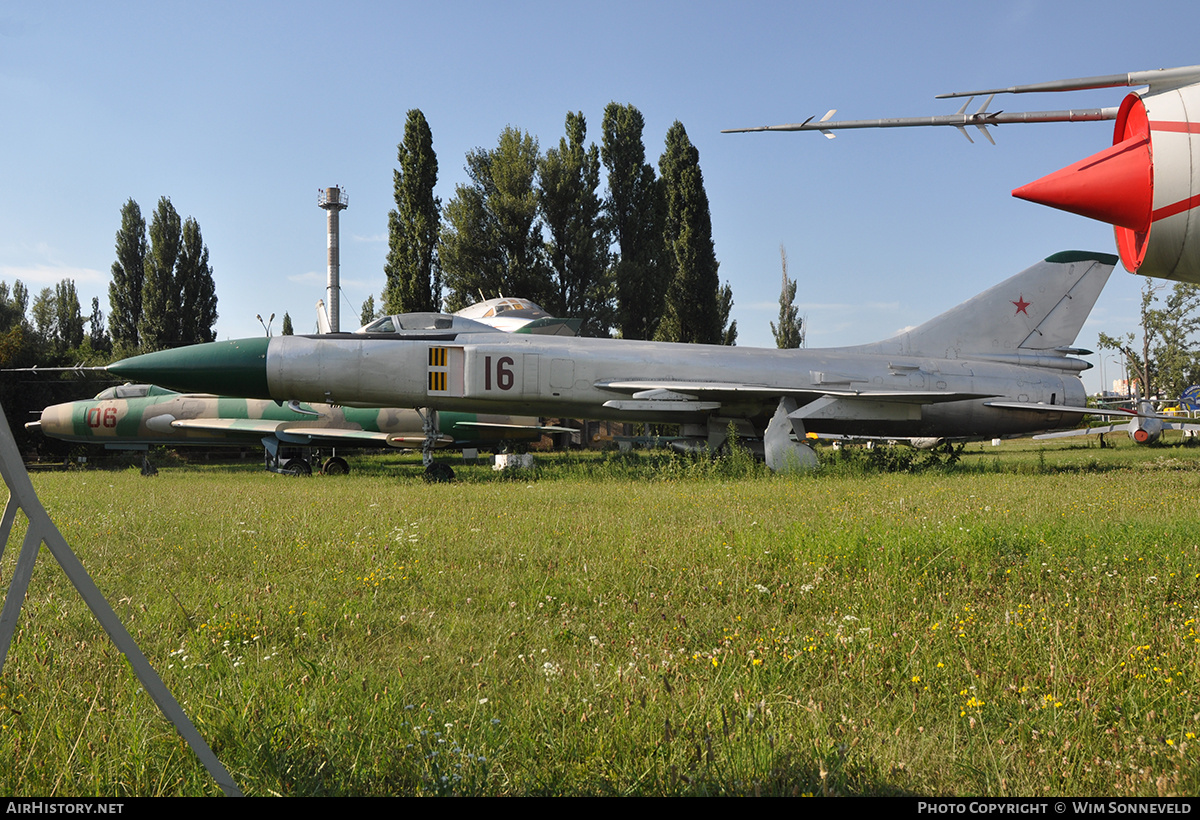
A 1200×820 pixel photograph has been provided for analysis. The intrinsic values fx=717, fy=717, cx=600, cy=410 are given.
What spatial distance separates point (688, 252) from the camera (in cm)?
3158

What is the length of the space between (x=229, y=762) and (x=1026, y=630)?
3036 millimetres

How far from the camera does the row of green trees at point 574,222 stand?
32406 mm

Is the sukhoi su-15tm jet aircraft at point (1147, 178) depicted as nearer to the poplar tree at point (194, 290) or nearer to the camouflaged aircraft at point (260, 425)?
the camouflaged aircraft at point (260, 425)

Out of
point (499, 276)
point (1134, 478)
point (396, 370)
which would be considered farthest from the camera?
point (499, 276)

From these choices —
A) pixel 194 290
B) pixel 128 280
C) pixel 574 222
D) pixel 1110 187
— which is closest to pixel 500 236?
pixel 574 222

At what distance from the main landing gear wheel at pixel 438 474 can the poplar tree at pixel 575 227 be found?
849 inches

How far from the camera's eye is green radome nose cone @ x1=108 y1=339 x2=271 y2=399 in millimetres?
11461

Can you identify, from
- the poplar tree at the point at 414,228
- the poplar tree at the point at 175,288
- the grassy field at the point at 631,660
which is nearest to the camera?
the grassy field at the point at 631,660

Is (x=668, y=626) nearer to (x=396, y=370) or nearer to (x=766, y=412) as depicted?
(x=396, y=370)

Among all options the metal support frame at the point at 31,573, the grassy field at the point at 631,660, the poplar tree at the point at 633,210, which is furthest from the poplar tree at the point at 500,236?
Answer: the metal support frame at the point at 31,573

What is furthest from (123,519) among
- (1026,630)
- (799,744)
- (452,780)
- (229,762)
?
(1026,630)

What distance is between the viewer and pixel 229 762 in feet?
6.65

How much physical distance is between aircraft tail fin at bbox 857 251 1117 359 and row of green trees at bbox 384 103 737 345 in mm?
18128

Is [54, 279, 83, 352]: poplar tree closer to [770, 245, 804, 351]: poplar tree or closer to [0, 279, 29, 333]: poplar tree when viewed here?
[0, 279, 29, 333]: poplar tree
